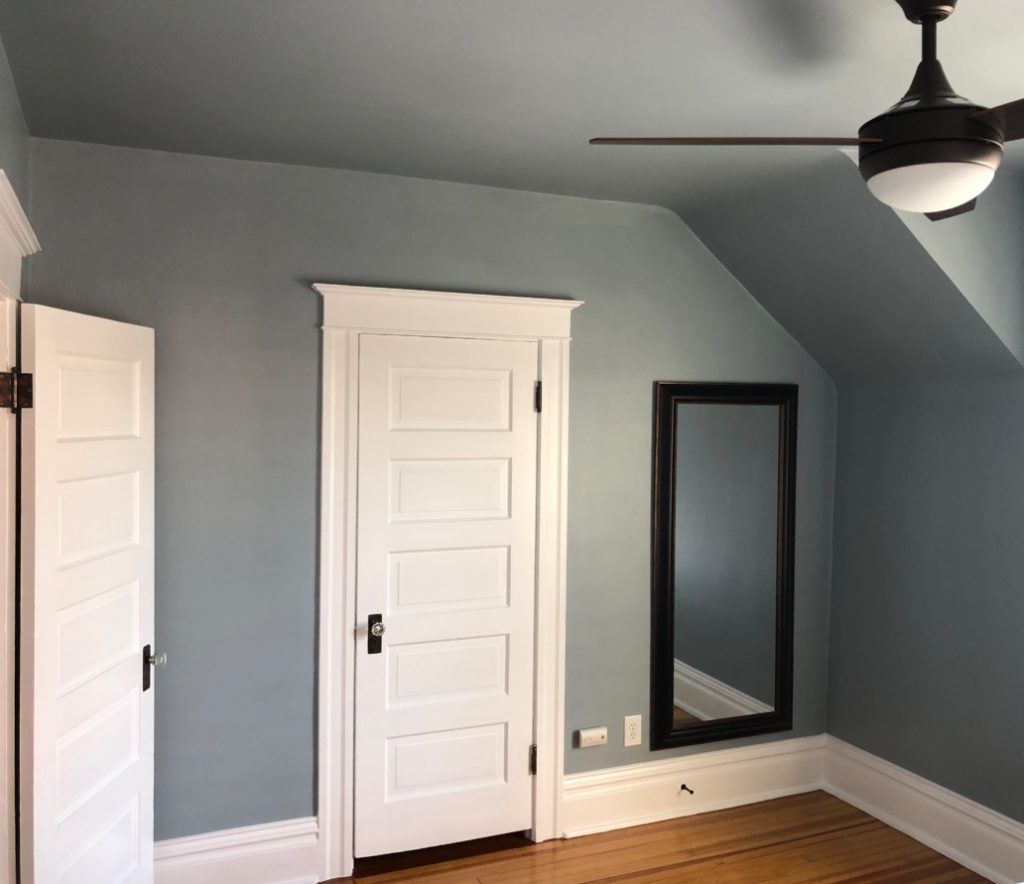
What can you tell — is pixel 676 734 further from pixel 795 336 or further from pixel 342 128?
pixel 342 128

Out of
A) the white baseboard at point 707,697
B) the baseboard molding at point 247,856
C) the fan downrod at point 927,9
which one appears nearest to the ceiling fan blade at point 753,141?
the fan downrod at point 927,9

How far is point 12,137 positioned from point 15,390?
0.75 metres

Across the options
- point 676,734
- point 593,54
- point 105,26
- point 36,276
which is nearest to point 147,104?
point 105,26

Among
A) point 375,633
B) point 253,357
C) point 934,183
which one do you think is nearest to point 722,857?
point 375,633

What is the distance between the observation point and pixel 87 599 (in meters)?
2.30

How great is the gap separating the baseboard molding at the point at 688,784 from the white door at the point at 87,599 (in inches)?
64.1

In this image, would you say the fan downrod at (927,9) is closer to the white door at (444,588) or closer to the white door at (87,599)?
the white door at (444,588)

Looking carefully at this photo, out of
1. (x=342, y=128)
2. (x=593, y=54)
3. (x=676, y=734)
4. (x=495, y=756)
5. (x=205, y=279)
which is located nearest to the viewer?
(x=593, y=54)

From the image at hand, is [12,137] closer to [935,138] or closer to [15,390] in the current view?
[15,390]

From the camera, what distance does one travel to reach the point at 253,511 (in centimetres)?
290

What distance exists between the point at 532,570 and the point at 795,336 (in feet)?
5.25

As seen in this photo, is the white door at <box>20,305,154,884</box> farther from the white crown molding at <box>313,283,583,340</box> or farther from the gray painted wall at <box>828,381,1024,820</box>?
the gray painted wall at <box>828,381,1024,820</box>

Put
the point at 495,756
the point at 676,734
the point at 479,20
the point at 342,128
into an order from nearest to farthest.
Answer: the point at 479,20, the point at 342,128, the point at 495,756, the point at 676,734

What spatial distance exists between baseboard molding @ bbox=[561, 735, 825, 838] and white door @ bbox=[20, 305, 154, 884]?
163 centimetres
